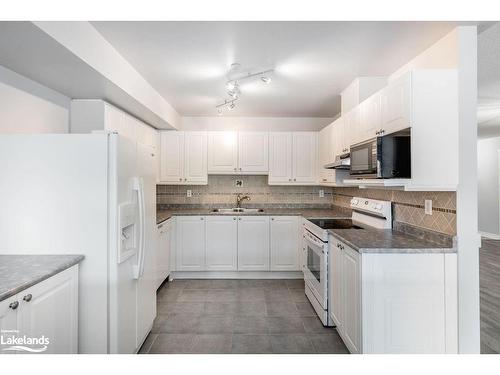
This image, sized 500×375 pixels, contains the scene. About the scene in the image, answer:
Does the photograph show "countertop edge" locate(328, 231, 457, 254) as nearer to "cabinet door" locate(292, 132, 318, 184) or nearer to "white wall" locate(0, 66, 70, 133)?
"cabinet door" locate(292, 132, 318, 184)

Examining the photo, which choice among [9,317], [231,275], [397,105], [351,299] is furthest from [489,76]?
[9,317]

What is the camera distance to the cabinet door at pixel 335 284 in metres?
2.34

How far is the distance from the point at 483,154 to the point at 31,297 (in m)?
8.61

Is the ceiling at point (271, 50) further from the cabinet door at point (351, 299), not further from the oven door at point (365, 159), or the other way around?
the cabinet door at point (351, 299)

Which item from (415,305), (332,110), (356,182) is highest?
(332,110)

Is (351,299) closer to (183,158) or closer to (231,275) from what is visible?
(231,275)

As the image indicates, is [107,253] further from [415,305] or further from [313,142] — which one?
[313,142]

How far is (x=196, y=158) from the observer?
4.34m

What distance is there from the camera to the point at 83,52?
1.89 meters

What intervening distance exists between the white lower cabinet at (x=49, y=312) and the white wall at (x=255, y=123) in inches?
130

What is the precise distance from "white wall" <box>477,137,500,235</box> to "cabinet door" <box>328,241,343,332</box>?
6001 mm

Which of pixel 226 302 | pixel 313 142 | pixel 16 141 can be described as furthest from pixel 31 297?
pixel 313 142

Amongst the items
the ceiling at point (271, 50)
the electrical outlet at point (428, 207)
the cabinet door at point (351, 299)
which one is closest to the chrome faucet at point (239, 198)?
the ceiling at point (271, 50)

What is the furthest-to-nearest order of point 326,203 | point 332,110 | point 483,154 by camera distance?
1. point 483,154
2. point 326,203
3. point 332,110
